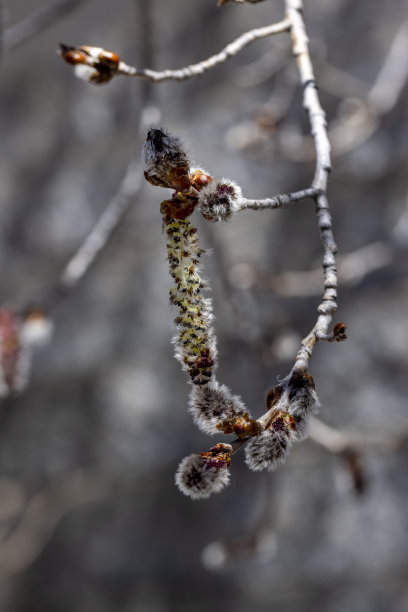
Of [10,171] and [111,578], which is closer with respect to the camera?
[111,578]

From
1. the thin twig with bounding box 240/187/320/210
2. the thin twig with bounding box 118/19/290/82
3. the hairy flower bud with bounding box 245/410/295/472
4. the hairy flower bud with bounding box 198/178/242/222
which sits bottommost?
the hairy flower bud with bounding box 245/410/295/472

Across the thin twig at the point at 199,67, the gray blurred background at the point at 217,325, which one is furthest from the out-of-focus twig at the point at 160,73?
the gray blurred background at the point at 217,325

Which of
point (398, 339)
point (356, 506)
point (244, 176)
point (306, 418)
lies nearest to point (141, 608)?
point (356, 506)

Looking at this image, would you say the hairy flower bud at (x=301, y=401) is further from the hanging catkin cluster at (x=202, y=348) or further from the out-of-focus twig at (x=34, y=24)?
A: the out-of-focus twig at (x=34, y=24)

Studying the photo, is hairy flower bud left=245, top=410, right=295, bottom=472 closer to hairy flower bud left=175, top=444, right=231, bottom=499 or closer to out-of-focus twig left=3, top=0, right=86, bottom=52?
hairy flower bud left=175, top=444, right=231, bottom=499

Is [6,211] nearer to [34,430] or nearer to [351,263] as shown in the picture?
[34,430]

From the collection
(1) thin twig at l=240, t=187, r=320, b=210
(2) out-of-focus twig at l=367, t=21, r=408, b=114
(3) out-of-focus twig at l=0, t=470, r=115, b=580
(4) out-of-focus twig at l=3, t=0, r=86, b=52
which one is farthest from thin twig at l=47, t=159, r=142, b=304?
(3) out-of-focus twig at l=0, t=470, r=115, b=580
